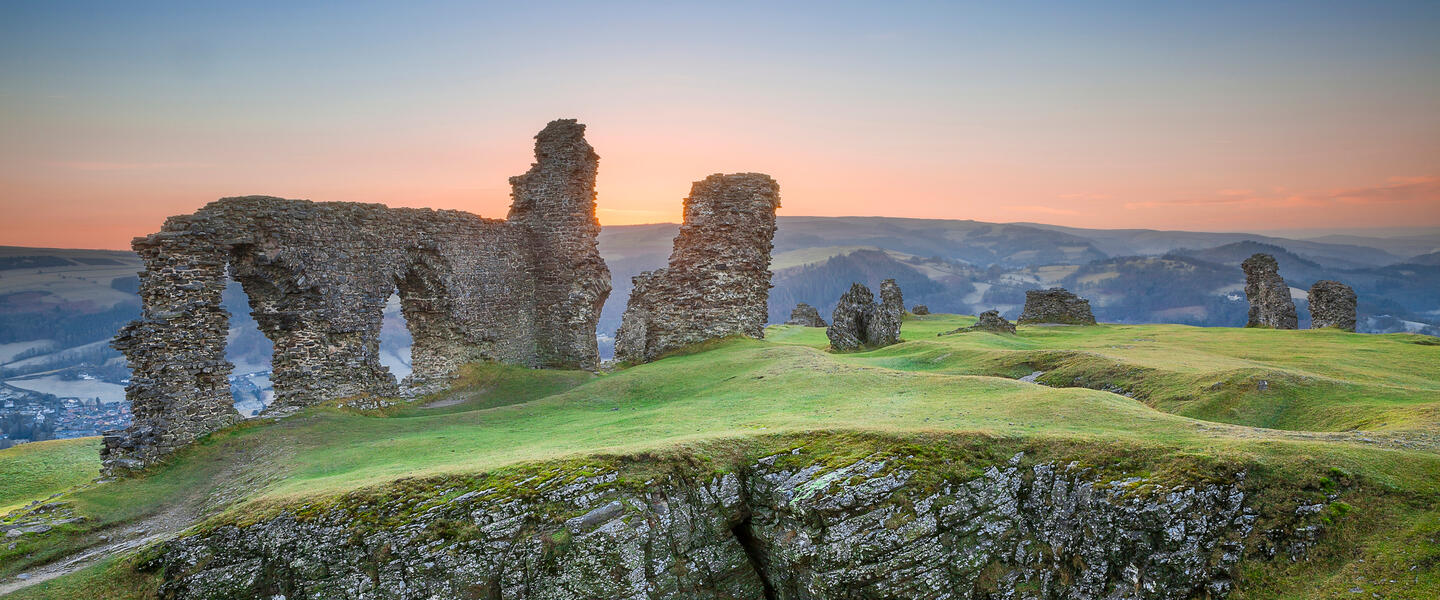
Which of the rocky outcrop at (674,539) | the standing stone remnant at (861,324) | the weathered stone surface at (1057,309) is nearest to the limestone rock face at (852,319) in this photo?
the standing stone remnant at (861,324)

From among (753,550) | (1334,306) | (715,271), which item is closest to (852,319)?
(715,271)

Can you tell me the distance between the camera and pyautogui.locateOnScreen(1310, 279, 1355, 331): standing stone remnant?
44.5 metres

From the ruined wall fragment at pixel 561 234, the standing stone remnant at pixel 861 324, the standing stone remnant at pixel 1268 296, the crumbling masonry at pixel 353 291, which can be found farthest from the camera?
the standing stone remnant at pixel 1268 296

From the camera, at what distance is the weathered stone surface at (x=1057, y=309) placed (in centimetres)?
5091

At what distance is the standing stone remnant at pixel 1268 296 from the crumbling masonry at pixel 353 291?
4512 centimetres

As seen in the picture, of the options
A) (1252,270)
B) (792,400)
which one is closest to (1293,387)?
(792,400)

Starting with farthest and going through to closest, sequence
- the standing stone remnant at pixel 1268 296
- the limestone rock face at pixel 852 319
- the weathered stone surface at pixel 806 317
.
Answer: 1. the weathered stone surface at pixel 806 317
2. the standing stone remnant at pixel 1268 296
3. the limestone rock face at pixel 852 319

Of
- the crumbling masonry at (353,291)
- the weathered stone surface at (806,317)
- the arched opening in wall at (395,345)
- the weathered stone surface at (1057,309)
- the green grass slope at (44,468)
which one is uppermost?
the crumbling masonry at (353,291)

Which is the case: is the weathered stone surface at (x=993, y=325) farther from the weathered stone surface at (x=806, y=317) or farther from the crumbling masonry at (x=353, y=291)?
the weathered stone surface at (x=806, y=317)

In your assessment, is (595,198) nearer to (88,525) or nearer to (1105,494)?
(88,525)

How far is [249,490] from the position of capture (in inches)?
564

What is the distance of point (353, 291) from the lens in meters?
23.9

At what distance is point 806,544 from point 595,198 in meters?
25.1

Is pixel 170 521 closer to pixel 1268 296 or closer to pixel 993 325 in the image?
pixel 993 325
